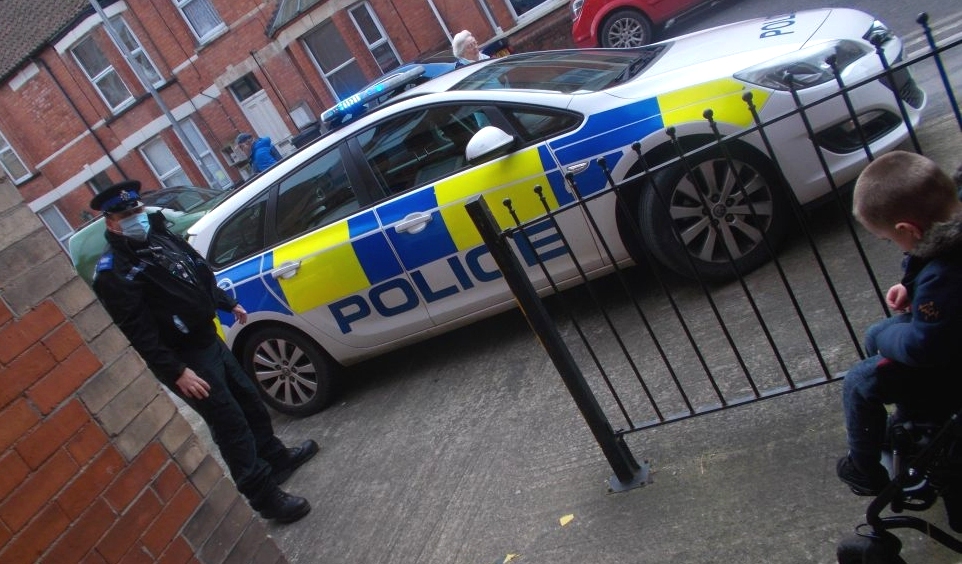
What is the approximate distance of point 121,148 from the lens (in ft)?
76.5

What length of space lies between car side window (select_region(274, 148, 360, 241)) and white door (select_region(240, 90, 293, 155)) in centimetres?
1703

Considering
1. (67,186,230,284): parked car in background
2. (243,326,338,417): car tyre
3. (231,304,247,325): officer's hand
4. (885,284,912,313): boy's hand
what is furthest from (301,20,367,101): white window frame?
(885,284,912,313): boy's hand

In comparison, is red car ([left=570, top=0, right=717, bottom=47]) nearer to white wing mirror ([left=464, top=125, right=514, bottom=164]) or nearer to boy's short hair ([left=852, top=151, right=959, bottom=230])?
white wing mirror ([left=464, top=125, right=514, bottom=164])

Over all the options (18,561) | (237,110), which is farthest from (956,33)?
(237,110)

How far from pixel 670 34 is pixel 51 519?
12932 millimetres

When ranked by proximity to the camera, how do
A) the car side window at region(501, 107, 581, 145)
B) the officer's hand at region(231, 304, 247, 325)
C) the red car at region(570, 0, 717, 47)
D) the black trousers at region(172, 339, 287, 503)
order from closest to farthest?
the black trousers at region(172, 339, 287, 503) < the car side window at region(501, 107, 581, 145) < the officer's hand at region(231, 304, 247, 325) < the red car at region(570, 0, 717, 47)

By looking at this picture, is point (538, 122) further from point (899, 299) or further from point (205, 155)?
point (205, 155)

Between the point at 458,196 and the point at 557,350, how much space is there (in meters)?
1.72

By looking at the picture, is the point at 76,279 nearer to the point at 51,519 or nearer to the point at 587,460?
the point at 51,519

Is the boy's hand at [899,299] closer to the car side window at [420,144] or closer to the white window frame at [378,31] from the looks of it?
the car side window at [420,144]

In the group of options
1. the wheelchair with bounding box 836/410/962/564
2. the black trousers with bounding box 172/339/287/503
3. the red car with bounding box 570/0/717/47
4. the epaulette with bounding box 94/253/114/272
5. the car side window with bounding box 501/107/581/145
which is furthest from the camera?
the red car with bounding box 570/0/717/47

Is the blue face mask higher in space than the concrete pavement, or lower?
higher

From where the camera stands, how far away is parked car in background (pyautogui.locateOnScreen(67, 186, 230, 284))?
7.79 m

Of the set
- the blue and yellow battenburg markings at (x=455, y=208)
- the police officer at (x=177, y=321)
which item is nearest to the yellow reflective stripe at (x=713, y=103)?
the blue and yellow battenburg markings at (x=455, y=208)
